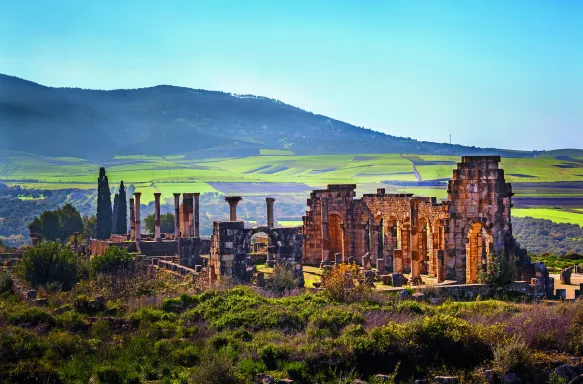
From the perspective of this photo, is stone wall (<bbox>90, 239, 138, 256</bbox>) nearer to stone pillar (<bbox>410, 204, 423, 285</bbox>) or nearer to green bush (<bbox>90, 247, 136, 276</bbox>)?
green bush (<bbox>90, 247, 136, 276</bbox>)

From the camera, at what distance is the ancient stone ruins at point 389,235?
3575 cm

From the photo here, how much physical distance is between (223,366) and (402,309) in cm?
782

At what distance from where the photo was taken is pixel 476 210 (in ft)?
122

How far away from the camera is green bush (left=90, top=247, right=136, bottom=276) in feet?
133

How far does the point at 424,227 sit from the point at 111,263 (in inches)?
597

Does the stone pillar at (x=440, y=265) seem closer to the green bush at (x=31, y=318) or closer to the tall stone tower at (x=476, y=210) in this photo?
the tall stone tower at (x=476, y=210)

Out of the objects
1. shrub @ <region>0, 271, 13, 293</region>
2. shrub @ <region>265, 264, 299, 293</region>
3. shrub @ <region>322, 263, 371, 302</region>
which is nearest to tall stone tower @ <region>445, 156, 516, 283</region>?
shrub @ <region>265, 264, 299, 293</region>

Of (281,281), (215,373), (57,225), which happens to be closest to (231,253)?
(281,281)

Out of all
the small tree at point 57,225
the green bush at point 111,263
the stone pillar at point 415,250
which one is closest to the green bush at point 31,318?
the green bush at point 111,263

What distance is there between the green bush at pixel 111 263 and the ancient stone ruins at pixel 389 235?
242 cm

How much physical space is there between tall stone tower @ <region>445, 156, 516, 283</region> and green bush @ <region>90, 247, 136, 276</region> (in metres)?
13.8

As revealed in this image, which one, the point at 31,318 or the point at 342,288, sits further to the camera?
the point at 342,288

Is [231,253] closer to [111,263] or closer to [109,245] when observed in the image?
[111,263]

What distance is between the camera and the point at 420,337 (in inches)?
1001
